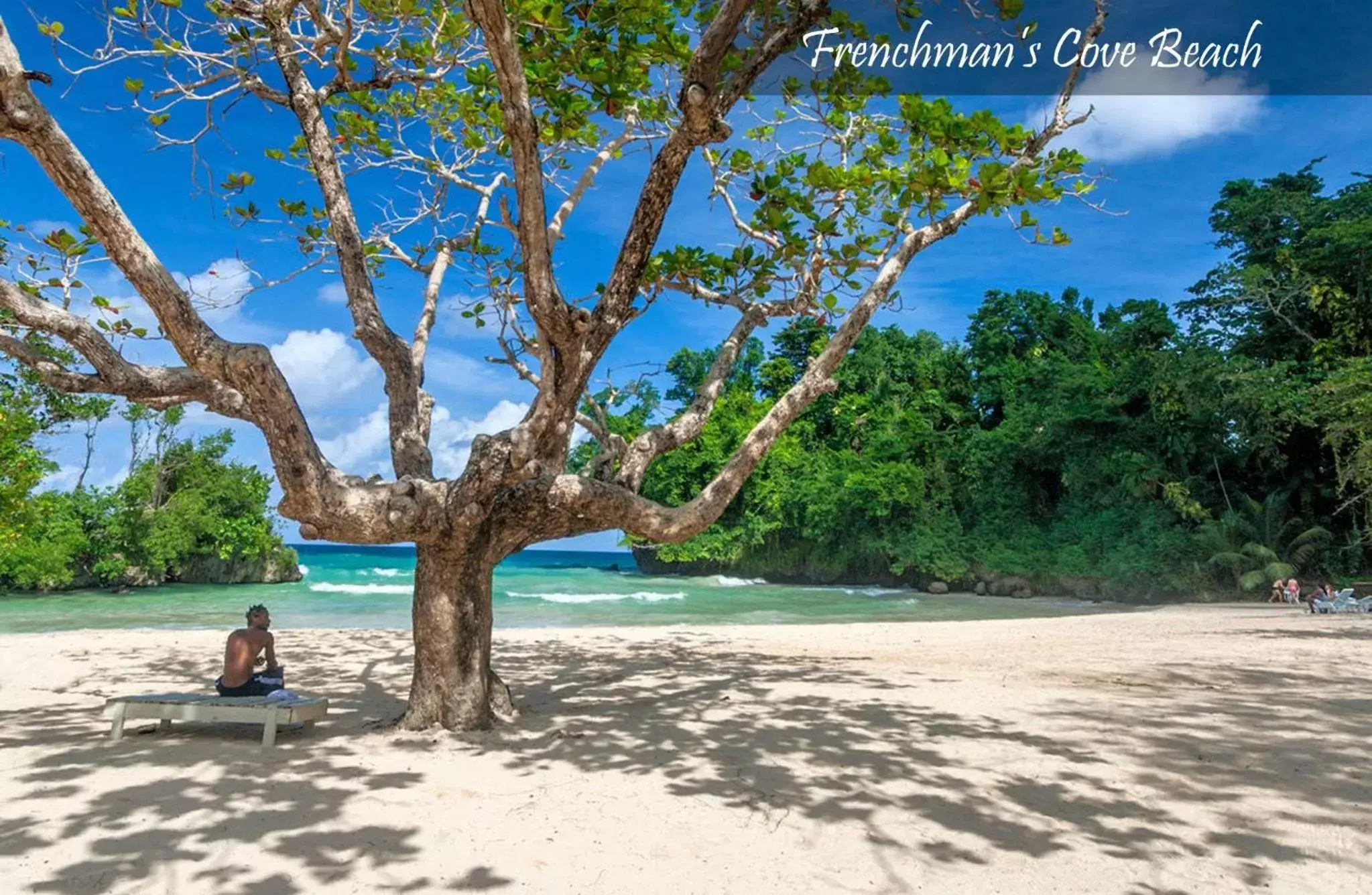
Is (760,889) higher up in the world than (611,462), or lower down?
lower down

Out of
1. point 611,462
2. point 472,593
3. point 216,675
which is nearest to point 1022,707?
point 611,462

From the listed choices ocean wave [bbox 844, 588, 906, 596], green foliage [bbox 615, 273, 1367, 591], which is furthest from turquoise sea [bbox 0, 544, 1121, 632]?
green foliage [bbox 615, 273, 1367, 591]

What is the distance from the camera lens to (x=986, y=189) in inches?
189

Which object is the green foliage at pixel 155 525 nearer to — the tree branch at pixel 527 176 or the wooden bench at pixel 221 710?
the wooden bench at pixel 221 710

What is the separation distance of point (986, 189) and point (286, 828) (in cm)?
515

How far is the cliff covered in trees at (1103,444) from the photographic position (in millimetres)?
22594

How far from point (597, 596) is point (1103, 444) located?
18906 millimetres

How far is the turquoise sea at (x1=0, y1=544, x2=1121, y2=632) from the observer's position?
60.4 ft

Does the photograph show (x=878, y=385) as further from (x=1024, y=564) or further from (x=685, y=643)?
(x=685, y=643)

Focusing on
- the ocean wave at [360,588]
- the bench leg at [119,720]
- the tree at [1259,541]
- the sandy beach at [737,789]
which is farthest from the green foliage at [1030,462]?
the bench leg at [119,720]

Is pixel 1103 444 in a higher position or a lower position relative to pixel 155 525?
higher

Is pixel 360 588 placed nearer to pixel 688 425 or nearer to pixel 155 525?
pixel 155 525

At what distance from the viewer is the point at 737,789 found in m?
4.47

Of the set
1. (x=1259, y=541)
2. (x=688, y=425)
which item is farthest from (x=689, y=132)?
(x=1259, y=541)
